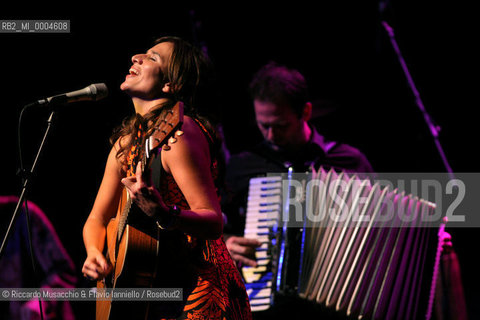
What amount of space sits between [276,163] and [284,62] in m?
1.77

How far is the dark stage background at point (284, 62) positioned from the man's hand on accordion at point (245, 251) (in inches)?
60.8

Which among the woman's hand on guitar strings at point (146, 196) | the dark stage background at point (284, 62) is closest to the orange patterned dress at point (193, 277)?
the woman's hand on guitar strings at point (146, 196)

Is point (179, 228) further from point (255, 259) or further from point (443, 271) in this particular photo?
point (443, 271)

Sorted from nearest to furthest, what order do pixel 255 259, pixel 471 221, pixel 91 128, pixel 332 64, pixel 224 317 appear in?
pixel 224 317 < pixel 255 259 < pixel 471 221 < pixel 91 128 < pixel 332 64

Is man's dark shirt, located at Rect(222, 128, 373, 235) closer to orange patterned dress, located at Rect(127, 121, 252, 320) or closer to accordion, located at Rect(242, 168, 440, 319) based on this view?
accordion, located at Rect(242, 168, 440, 319)

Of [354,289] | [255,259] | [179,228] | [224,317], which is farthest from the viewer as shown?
[255,259]

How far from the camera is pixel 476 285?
13.6ft

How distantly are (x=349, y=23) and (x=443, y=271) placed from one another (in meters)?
2.79

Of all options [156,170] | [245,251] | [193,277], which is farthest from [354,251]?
[156,170]

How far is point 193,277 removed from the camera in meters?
1.90

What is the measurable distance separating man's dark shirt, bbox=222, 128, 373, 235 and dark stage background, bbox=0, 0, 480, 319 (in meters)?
0.56

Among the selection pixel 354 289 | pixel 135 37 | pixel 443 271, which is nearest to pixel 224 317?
pixel 354 289

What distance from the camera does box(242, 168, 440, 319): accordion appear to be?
9.91 feet

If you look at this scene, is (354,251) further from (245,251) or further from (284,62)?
(284,62)
